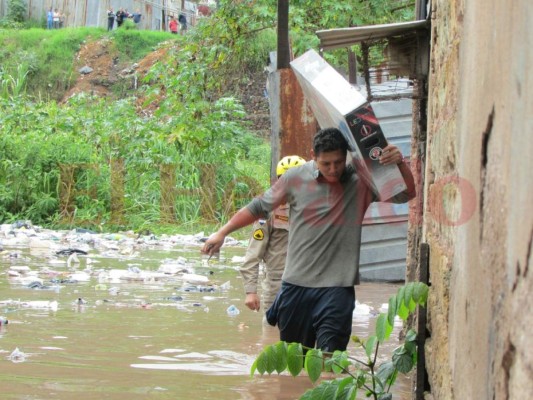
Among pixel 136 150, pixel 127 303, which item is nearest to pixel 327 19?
pixel 136 150

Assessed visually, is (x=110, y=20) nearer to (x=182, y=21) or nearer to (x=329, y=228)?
(x=182, y=21)

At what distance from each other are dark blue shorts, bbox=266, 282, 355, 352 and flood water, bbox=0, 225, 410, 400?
0.42 m

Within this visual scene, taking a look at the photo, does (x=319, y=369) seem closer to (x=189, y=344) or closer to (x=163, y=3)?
(x=189, y=344)

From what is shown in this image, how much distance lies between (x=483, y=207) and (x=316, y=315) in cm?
295

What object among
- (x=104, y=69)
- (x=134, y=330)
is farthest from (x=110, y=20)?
(x=134, y=330)

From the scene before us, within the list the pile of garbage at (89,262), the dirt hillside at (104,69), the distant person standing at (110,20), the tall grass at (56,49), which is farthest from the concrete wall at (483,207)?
the distant person standing at (110,20)

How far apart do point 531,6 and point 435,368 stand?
2154 mm

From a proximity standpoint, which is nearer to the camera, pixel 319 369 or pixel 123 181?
pixel 319 369

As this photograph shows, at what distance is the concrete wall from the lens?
188 centimetres

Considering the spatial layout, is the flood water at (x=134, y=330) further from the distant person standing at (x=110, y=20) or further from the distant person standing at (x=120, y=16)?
the distant person standing at (x=120, y=16)

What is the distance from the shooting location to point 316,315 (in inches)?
213

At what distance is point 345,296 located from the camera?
5.39 m

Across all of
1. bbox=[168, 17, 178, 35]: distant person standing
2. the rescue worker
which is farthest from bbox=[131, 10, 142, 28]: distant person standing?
the rescue worker

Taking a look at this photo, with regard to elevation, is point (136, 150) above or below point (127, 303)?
above
